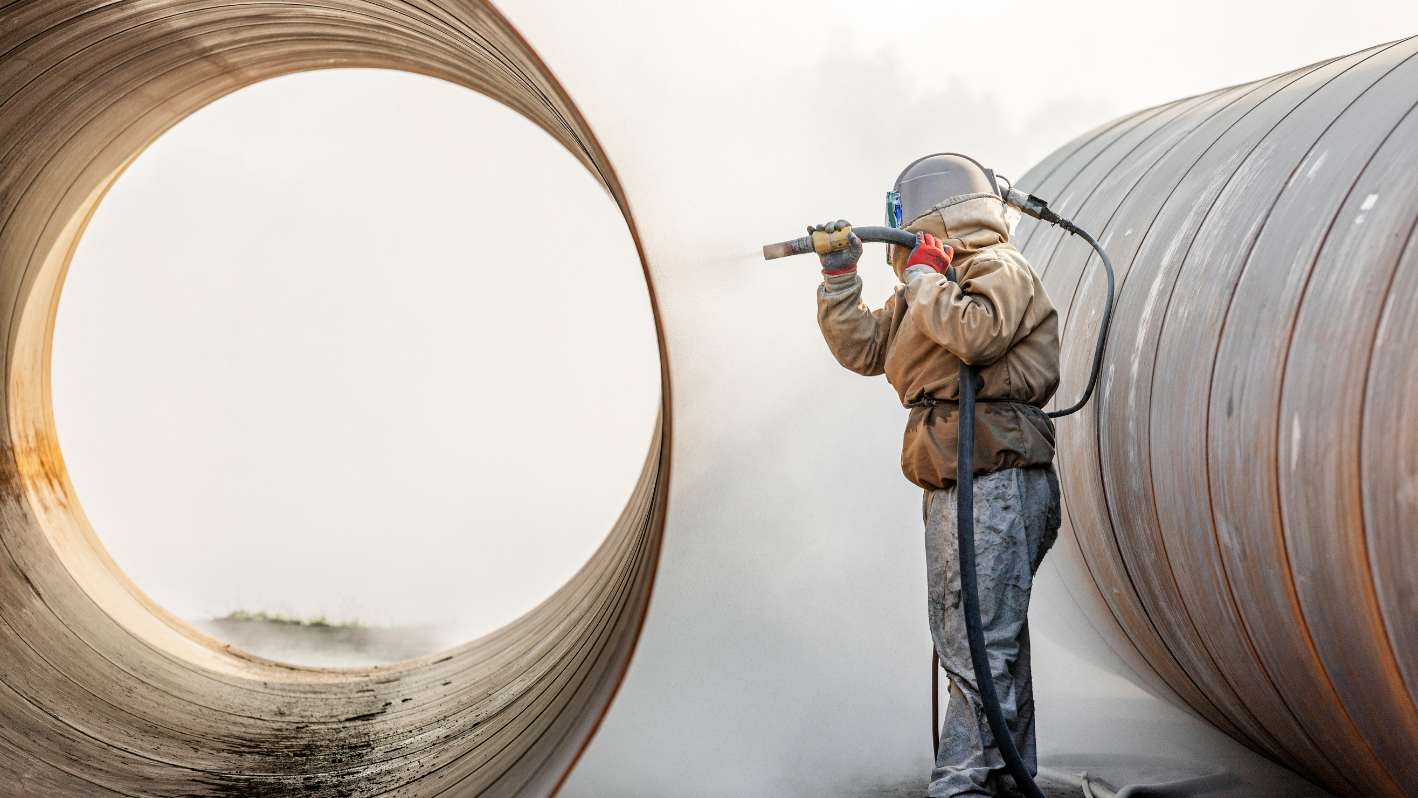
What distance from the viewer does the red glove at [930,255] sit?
2.12 m

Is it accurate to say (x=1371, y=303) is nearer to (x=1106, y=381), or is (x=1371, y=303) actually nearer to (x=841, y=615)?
(x=1106, y=381)

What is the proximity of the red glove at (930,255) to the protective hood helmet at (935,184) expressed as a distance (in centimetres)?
19

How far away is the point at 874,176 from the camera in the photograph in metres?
2.96

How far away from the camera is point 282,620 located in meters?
7.97

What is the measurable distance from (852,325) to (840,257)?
0.17 metres

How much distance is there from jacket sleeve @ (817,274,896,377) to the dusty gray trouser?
1.31 ft

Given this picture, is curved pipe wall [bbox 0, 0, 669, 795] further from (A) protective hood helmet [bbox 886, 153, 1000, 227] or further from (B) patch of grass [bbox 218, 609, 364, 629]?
(B) patch of grass [bbox 218, 609, 364, 629]

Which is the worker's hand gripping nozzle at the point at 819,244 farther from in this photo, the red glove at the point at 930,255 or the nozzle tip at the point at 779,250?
the red glove at the point at 930,255

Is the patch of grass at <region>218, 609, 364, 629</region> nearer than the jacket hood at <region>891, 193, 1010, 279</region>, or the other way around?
the jacket hood at <region>891, 193, 1010, 279</region>

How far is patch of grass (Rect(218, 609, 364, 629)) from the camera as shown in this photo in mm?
7934

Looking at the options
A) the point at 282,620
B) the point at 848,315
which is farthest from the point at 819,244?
the point at 282,620

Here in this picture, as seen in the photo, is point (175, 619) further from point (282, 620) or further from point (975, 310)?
point (282, 620)

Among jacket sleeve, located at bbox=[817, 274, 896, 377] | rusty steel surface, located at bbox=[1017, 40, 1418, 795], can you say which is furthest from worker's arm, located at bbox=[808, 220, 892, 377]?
rusty steel surface, located at bbox=[1017, 40, 1418, 795]

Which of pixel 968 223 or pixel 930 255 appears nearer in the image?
pixel 930 255
